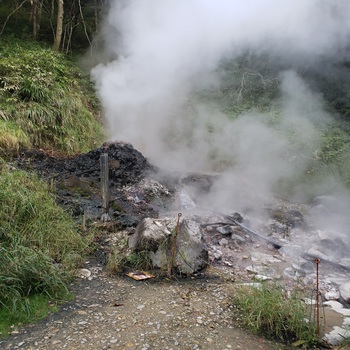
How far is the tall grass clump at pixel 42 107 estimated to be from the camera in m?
6.23

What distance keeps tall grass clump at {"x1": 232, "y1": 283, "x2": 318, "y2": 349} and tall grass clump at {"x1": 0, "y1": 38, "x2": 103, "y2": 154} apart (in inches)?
186

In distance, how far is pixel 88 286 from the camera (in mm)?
3258

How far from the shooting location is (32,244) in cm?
351

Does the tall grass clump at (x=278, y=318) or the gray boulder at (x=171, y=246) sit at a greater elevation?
the gray boulder at (x=171, y=246)

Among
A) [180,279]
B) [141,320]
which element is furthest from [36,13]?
[141,320]

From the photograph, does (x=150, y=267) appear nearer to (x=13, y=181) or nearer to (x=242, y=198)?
(x=13, y=181)

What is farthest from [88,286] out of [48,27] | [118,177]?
[48,27]

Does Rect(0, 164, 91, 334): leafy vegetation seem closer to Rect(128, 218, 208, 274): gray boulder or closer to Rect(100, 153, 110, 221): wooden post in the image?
Rect(100, 153, 110, 221): wooden post

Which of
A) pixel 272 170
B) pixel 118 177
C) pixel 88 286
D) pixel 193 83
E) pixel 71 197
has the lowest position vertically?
pixel 88 286

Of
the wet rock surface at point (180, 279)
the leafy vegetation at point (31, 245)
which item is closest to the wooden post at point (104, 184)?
the wet rock surface at point (180, 279)

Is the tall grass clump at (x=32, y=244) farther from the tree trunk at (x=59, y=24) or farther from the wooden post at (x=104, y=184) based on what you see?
the tree trunk at (x=59, y=24)

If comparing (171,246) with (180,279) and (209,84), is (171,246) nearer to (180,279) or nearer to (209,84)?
(180,279)

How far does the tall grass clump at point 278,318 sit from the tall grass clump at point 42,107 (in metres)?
4.71

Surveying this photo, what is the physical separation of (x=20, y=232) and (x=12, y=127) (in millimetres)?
3158
